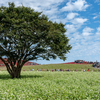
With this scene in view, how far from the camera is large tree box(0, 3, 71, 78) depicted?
22000 millimetres

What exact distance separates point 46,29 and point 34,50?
17.7 feet

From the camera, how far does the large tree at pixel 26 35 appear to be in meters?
22.0

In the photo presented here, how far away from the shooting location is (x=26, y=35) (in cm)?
2202

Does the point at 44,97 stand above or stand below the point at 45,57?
below

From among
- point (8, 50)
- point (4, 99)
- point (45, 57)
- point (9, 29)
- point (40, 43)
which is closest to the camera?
point (4, 99)

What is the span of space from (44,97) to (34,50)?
14.3m

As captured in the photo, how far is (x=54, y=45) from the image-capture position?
2298 centimetres

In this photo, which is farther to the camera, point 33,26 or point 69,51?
point 69,51

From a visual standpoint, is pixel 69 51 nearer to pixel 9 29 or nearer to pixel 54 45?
pixel 54 45

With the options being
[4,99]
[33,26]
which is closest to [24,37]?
[33,26]

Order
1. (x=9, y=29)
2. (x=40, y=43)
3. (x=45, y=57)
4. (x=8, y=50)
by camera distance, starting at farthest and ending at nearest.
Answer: (x=45, y=57), (x=8, y=50), (x=40, y=43), (x=9, y=29)

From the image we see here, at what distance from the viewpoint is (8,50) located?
25469 mm

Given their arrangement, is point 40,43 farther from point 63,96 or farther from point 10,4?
point 63,96

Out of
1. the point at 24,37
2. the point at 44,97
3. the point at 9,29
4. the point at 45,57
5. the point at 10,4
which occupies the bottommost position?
the point at 44,97
